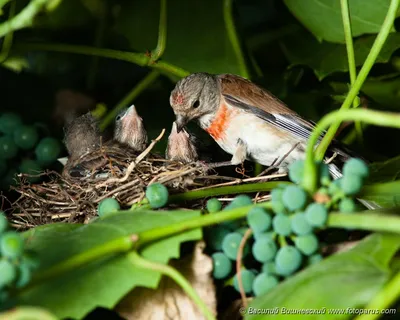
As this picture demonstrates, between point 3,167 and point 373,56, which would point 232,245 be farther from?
point 3,167

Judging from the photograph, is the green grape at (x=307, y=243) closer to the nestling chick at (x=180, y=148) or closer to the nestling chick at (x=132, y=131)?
the nestling chick at (x=180, y=148)

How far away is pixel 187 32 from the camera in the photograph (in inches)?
102

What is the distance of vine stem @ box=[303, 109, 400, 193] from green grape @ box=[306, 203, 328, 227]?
3 cm

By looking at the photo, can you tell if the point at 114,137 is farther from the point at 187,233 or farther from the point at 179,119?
the point at 187,233

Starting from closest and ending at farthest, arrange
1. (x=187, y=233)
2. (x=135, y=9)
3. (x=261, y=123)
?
(x=187, y=233) → (x=261, y=123) → (x=135, y=9)

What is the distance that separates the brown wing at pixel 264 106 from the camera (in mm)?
2117

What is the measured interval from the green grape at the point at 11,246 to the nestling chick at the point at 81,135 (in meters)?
1.21

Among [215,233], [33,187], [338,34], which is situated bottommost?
[33,187]

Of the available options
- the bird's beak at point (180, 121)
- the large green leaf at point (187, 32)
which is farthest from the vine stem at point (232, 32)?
the bird's beak at point (180, 121)

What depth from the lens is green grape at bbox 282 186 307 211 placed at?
113cm

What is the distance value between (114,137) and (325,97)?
787mm

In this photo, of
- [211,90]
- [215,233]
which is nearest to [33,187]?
[211,90]

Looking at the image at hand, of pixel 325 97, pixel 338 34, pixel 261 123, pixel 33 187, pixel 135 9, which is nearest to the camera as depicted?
pixel 33 187

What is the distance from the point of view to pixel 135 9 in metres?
2.73
